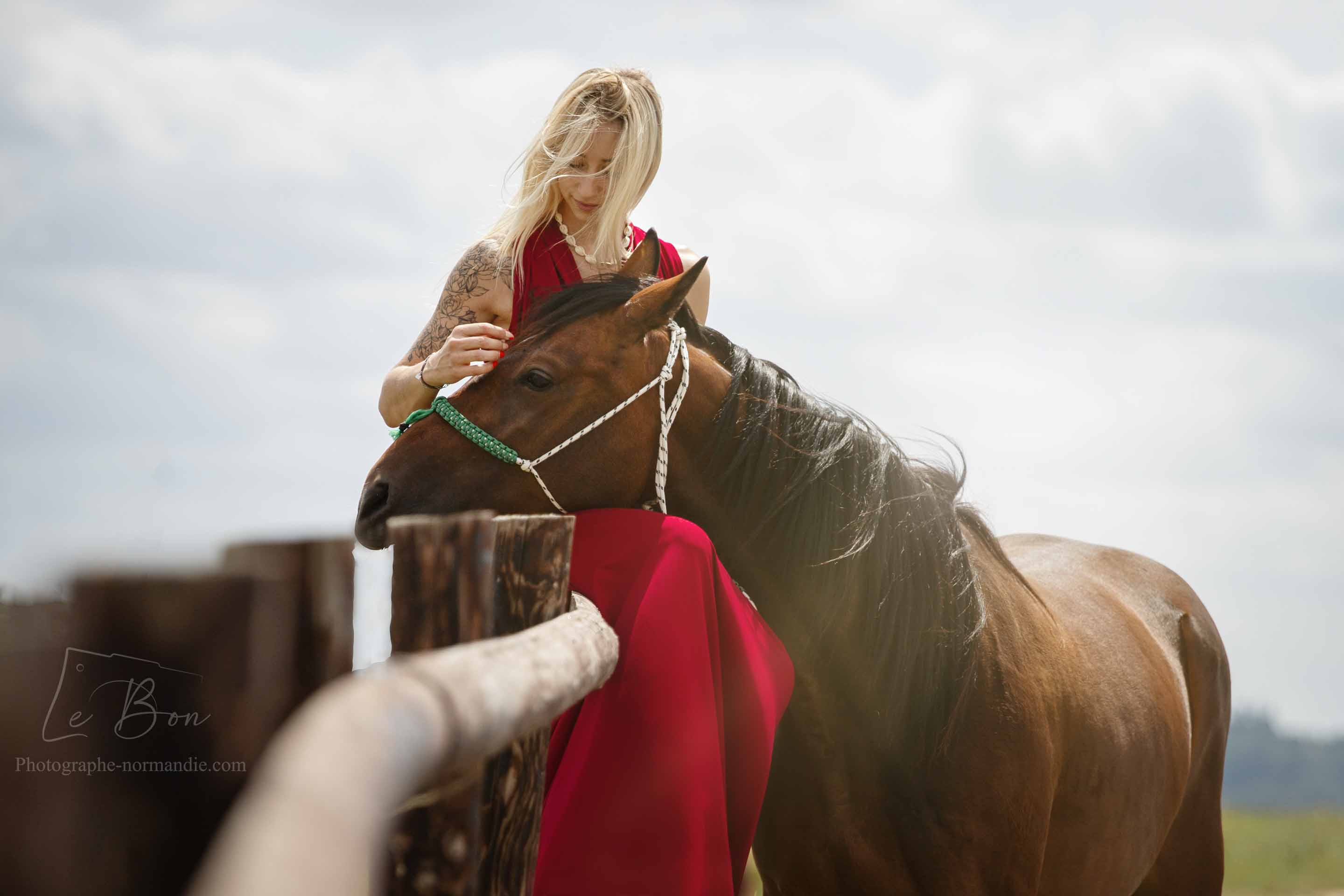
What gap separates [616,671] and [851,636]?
702 millimetres

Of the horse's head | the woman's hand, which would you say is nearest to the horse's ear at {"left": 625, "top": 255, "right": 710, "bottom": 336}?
the horse's head

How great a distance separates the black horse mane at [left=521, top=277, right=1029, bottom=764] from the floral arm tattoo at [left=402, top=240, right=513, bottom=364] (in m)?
0.50

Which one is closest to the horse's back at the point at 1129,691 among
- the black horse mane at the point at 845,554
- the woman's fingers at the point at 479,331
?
the black horse mane at the point at 845,554

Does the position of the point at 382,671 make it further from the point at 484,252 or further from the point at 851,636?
the point at 484,252

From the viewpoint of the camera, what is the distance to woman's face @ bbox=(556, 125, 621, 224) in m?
3.15

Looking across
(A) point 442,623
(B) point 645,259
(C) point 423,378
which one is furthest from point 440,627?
(B) point 645,259

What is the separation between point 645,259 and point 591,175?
1.45ft

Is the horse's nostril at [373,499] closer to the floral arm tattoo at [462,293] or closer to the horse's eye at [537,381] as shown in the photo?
the horse's eye at [537,381]

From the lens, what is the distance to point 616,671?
2277mm

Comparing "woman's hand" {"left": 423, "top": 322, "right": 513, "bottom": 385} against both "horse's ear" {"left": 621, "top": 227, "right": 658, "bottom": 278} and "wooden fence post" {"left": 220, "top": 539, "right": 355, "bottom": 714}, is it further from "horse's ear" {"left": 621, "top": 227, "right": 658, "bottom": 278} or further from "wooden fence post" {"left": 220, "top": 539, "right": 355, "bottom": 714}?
"wooden fence post" {"left": 220, "top": 539, "right": 355, "bottom": 714}

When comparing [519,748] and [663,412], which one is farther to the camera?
[663,412]

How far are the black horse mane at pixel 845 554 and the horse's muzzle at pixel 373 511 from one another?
1.73 feet

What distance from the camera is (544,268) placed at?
3139 mm

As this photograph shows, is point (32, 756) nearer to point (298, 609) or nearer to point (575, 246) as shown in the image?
point (298, 609)
